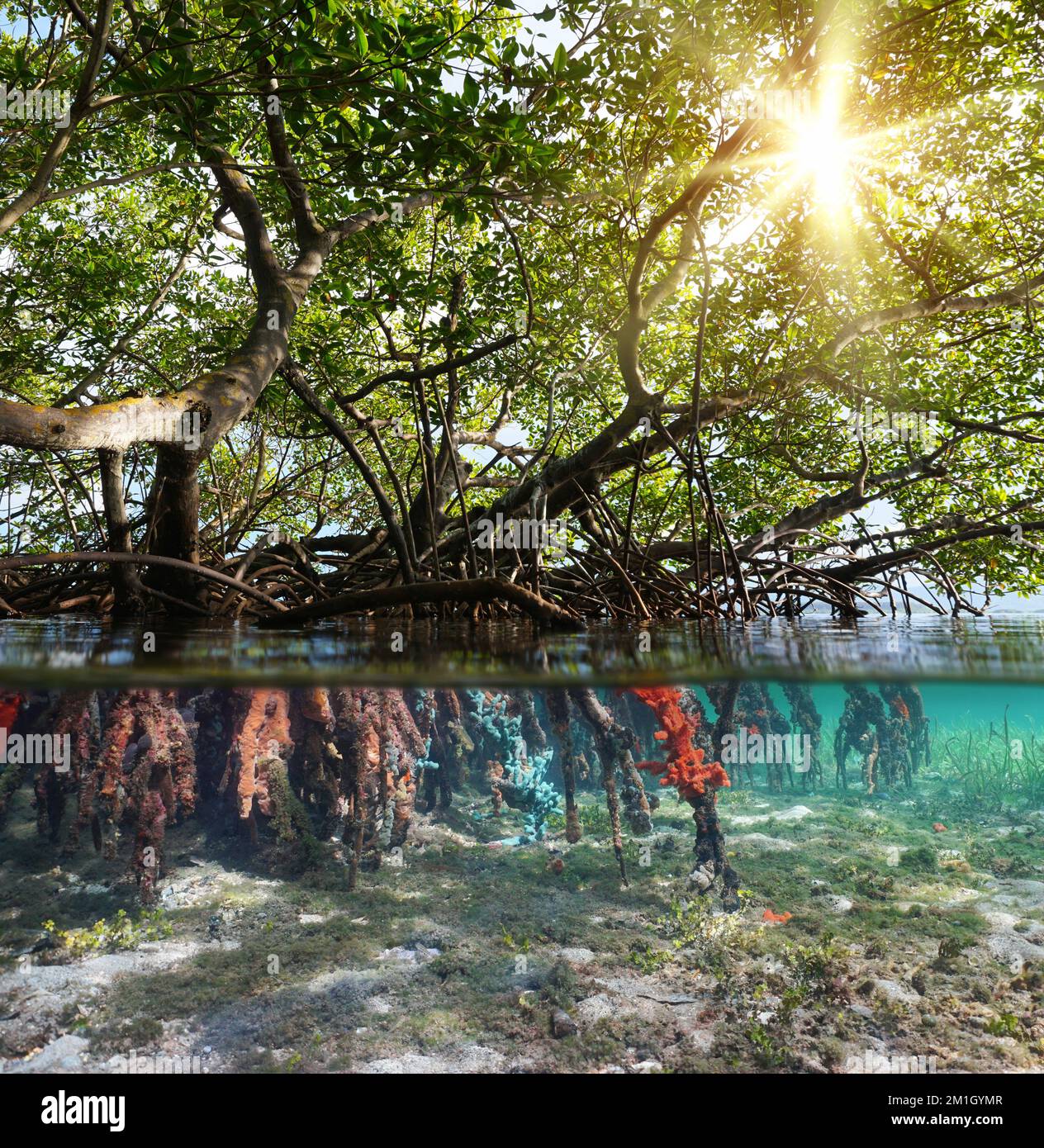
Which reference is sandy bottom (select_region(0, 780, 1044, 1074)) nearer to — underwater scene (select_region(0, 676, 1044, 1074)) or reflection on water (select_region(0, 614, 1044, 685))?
underwater scene (select_region(0, 676, 1044, 1074))

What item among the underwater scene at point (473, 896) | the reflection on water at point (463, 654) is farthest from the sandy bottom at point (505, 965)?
the reflection on water at point (463, 654)

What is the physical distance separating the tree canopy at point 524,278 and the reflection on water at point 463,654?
0.31 m

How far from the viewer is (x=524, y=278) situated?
4555 mm

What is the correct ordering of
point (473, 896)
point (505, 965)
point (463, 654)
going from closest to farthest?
point (463, 654) < point (505, 965) < point (473, 896)

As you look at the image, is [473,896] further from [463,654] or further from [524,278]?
[524,278]

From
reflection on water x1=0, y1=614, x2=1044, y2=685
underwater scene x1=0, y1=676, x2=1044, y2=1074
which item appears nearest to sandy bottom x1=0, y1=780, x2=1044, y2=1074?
underwater scene x1=0, y1=676, x2=1044, y2=1074

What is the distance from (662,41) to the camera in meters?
3.96

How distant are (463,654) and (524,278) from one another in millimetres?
2702

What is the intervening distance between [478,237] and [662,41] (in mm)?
4649

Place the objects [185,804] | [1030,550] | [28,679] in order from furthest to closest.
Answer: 1. [1030,550]
2. [185,804]
3. [28,679]

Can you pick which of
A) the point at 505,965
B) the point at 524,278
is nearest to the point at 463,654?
the point at 505,965

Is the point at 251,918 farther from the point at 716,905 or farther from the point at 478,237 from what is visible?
the point at 478,237

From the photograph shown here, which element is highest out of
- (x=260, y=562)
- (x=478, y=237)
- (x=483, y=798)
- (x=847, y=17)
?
(x=478, y=237)
